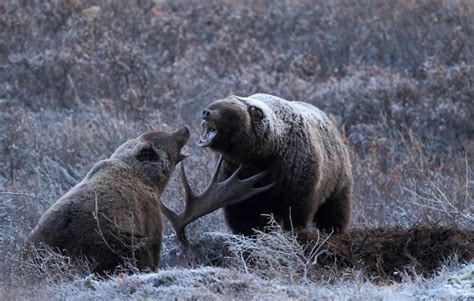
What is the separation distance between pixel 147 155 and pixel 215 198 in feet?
2.69

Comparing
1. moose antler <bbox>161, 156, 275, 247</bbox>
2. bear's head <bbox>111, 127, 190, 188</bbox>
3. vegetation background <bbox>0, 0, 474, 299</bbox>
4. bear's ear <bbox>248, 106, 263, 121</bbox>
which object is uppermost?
bear's ear <bbox>248, 106, 263, 121</bbox>

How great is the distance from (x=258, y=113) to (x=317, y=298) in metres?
3.28

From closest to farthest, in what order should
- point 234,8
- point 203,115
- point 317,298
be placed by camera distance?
point 317,298 → point 203,115 → point 234,8

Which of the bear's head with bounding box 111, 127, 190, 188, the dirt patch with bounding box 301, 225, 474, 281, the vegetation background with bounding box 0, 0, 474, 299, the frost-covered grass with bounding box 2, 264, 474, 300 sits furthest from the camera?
the vegetation background with bounding box 0, 0, 474, 299

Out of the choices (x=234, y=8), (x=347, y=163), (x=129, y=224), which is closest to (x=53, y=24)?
(x=234, y=8)

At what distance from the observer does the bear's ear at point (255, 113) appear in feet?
34.6

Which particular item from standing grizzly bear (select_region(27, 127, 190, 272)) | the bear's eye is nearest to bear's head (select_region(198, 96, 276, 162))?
the bear's eye

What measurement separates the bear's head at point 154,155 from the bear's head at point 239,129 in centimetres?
38

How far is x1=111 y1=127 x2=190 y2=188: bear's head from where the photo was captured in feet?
33.8

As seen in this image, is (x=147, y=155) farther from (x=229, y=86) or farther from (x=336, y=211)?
(x=229, y=86)

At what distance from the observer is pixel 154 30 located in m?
22.0

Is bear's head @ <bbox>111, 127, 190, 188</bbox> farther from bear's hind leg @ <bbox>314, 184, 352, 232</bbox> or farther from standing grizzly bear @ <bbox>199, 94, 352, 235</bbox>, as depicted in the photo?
bear's hind leg @ <bbox>314, 184, 352, 232</bbox>

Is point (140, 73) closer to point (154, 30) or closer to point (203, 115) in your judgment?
point (154, 30)

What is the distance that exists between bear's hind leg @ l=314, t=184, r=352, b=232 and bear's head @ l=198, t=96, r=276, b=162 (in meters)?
1.24
